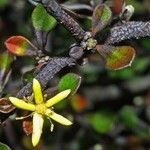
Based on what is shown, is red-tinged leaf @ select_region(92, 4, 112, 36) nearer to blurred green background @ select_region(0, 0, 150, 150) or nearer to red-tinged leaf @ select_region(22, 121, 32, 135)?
red-tinged leaf @ select_region(22, 121, 32, 135)

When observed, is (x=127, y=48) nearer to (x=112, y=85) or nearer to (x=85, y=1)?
(x=85, y=1)

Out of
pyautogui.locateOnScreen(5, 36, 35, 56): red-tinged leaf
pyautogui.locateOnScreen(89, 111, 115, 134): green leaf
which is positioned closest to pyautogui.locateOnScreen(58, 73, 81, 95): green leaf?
pyautogui.locateOnScreen(5, 36, 35, 56): red-tinged leaf

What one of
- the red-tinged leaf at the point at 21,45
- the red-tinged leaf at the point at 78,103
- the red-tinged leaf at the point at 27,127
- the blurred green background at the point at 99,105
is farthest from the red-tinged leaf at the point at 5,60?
the red-tinged leaf at the point at 78,103

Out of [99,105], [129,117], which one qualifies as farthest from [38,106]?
[99,105]

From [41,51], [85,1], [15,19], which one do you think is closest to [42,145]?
[15,19]

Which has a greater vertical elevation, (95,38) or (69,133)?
(95,38)

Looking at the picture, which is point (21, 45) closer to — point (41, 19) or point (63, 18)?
point (41, 19)
